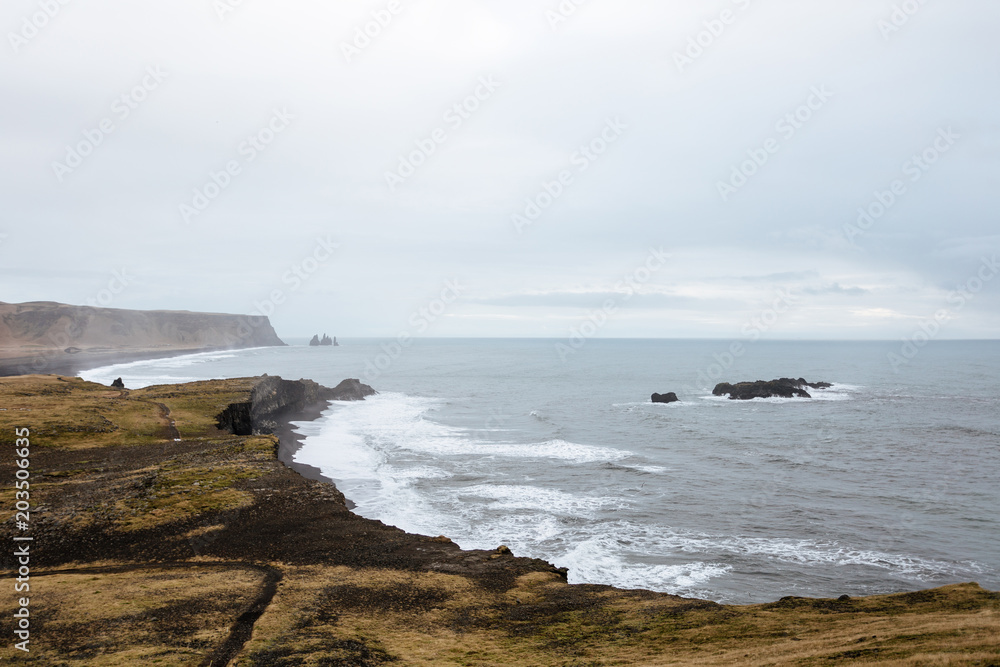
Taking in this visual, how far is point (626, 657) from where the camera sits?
43.3 ft

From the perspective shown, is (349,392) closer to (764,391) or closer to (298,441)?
(298,441)

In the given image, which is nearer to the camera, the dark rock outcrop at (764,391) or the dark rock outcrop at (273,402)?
the dark rock outcrop at (273,402)

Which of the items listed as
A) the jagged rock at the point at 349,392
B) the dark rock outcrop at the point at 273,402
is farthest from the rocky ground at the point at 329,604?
the jagged rock at the point at 349,392

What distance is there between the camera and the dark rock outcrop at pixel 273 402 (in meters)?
46.1

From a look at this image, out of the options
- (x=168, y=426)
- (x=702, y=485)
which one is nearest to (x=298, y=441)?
(x=168, y=426)

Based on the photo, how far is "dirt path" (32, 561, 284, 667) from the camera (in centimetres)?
1288

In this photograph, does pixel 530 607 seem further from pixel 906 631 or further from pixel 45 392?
pixel 45 392

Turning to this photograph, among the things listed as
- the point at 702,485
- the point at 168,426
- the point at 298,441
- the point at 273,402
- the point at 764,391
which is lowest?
the point at 298,441

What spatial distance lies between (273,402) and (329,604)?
45.5m

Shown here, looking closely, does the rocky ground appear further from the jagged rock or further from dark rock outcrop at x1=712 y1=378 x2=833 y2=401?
dark rock outcrop at x1=712 y1=378 x2=833 y2=401

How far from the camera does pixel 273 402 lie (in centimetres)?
5728

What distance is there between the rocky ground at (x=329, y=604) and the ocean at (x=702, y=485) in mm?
5421

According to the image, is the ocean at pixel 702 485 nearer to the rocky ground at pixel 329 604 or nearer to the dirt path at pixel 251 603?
the rocky ground at pixel 329 604

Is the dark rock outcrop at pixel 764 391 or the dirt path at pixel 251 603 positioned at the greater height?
the dark rock outcrop at pixel 764 391
